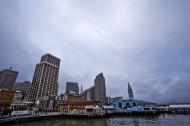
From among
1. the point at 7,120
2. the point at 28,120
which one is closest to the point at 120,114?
the point at 28,120

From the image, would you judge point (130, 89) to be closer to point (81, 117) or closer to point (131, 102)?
point (131, 102)

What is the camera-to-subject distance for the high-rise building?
572 feet

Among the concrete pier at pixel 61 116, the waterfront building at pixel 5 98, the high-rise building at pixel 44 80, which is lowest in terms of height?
the concrete pier at pixel 61 116

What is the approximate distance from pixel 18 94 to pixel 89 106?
349ft

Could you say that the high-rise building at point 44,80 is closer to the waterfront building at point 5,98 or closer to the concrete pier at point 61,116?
the waterfront building at point 5,98

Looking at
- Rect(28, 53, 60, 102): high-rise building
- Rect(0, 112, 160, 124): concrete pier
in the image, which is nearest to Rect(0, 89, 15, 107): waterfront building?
Rect(0, 112, 160, 124): concrete pier

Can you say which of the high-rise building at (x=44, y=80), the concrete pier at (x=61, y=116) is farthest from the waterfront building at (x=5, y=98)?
the high-rise building at (x=44, y=80)

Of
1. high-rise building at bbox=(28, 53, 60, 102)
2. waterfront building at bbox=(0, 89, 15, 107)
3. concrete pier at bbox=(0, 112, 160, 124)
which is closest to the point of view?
concrete pier at bbox=(0, 112, 160, 124)

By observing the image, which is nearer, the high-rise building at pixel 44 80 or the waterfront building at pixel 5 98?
the waterfront building at pixel 5 98

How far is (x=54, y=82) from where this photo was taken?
633 ft

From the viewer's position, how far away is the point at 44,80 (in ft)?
604

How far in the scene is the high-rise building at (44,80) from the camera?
174250 mm

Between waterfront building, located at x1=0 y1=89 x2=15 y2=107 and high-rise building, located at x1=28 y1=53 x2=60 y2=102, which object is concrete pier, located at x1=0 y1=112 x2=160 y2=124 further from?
high-rise building, located at x1=28 y1=53 x2=60 y2=102

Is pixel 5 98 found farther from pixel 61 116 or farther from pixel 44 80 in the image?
pixel 44 80
